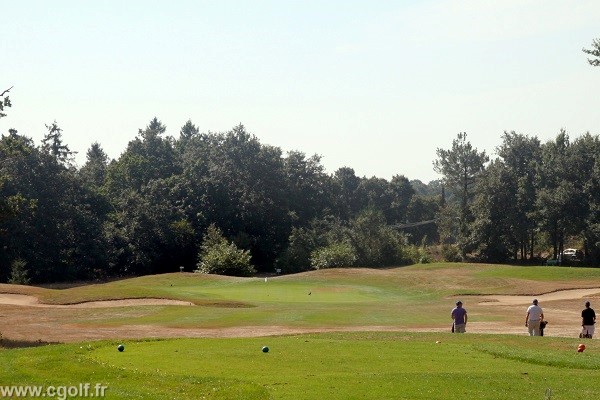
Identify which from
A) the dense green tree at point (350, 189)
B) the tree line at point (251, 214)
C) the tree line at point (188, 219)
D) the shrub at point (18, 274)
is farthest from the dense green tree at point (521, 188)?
the shrub at point (18, 274)

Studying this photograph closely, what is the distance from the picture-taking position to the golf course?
737 inches

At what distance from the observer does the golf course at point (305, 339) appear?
18719 mm

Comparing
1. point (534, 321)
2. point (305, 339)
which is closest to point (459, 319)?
point (534, 321)

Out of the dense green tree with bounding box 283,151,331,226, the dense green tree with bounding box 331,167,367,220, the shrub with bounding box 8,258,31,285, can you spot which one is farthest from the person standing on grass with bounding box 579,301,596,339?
the dense green tree with bounding box 331,167,367,220

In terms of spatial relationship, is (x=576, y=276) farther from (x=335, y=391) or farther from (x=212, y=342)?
(x=335, y=391)

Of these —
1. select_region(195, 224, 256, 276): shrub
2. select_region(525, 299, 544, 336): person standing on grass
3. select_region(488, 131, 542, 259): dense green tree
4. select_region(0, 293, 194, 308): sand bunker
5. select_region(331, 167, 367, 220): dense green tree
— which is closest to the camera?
select_region(525, 299, 544, 336): person standing on grass

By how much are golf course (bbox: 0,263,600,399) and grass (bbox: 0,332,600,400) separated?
47 mm

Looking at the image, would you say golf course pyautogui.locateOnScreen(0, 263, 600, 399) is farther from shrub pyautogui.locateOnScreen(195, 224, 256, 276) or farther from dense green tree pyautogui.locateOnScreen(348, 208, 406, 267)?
dense green tree pyautogui.locateOnScreen(348, 208, 406, 267)

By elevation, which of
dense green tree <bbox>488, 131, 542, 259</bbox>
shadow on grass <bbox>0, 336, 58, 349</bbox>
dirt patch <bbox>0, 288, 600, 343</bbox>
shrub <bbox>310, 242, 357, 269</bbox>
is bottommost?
shadow on grass <bbox>0, 336, 58, 349</bbox>

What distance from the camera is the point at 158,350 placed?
2436cm

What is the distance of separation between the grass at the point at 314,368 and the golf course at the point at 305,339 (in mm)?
47

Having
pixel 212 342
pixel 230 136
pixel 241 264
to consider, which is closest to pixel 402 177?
pixel 230 136

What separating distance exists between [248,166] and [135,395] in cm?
8495

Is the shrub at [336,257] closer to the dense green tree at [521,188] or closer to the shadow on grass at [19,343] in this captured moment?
the dense green tree at [521,188]
